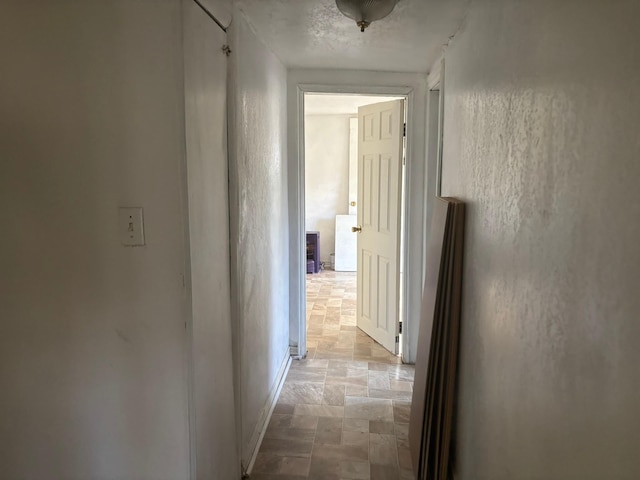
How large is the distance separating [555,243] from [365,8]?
1.24 meters

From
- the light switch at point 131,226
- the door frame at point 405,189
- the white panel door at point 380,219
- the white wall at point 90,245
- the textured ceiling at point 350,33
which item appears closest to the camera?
the white wall at point 90,245

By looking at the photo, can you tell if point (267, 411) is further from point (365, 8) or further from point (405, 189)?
point (365, 8)

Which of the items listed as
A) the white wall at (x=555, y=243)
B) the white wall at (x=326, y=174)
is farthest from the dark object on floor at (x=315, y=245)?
the white wall at (x=555, y=243)

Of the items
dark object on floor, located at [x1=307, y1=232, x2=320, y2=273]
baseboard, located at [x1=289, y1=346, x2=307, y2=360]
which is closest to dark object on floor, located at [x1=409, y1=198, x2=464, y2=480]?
baseboard, located at [x1=289, y1=346, x2=307, y2=360]

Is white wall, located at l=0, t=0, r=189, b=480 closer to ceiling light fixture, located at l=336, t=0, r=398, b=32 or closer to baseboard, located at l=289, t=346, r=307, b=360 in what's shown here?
ceiling light fixture, located at l=336, t=0, r=398, b=32

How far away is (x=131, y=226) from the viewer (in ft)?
4.85

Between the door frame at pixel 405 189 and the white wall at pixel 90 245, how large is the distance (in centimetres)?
197

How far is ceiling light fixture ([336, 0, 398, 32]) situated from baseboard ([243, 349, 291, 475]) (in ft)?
6.82

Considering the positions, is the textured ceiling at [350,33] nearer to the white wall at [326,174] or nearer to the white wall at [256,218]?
the white wall at [256,218]

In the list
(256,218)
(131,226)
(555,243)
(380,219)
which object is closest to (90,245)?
(131,226)

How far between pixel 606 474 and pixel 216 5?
1.86m

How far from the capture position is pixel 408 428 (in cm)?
265

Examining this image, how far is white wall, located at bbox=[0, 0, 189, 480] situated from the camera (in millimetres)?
1348

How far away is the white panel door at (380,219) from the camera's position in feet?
11.7
